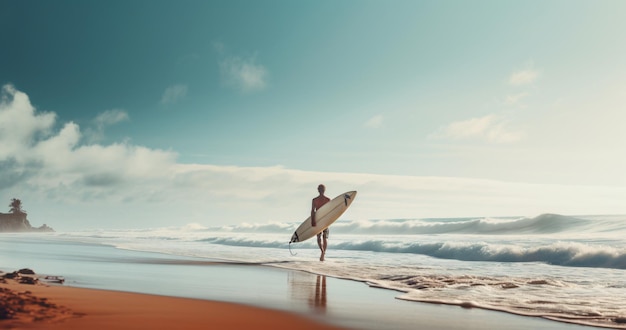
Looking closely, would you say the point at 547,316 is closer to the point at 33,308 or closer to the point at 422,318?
the point at 422,318

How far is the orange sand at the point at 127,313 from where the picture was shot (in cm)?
399

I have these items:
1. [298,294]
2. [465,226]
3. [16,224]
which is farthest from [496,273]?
[16,224]

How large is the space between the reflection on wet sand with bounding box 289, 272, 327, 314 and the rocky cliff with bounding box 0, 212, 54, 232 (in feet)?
230

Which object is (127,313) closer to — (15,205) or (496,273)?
(496,273)

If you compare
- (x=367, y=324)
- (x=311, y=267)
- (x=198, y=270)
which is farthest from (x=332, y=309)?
(x=311, y=267)

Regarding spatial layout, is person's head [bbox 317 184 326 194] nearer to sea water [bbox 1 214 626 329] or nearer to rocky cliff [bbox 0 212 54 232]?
sea water [bbox 1 214 626 329]

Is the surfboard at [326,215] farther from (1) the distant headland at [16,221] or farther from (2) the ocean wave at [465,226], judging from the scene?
(1) the distant headland at [16,221]

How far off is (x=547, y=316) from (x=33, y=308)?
4529 millimetres

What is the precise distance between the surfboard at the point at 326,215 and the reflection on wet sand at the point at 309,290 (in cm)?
487

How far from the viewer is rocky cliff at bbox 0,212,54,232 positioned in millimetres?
69938

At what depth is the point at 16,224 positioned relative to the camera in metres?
72.3

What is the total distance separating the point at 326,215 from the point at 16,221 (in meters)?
69.9

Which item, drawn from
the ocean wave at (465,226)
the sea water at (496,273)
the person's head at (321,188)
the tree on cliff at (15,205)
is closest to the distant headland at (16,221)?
the tree on cliff at (15,205)

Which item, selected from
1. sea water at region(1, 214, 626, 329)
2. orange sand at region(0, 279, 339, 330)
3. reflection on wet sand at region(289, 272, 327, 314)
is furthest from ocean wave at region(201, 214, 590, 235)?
orange sand at region(0, 279, 339, 330)
